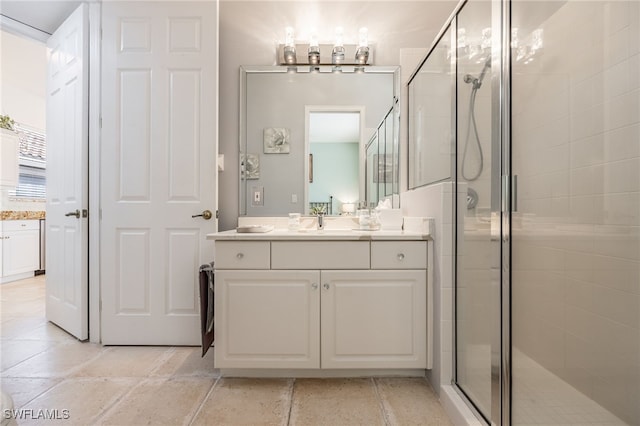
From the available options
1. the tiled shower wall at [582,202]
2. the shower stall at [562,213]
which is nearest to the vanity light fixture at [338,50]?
the shower stall at [562,213]

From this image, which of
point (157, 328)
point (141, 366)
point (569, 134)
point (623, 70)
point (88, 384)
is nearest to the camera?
point (623, 70)

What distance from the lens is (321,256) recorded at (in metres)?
1.80

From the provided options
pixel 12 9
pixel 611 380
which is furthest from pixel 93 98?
pixel 611 380

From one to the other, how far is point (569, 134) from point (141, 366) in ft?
7.98

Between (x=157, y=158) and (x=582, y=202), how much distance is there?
7.76ft

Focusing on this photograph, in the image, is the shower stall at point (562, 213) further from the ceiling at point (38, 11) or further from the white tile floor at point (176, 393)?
the ceiling at point (38, 11)

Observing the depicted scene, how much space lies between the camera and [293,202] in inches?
95.7

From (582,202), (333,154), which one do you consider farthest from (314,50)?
(582,202)

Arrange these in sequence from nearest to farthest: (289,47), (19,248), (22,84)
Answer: (289,47), (19,248), (22,84)

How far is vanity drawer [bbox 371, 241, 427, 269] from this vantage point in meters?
1.80

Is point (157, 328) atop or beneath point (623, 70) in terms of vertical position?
beneath

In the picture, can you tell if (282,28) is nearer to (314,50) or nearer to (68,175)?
(314,50)

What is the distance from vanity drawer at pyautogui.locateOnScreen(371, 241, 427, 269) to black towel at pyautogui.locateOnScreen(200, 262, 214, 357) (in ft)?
3.15

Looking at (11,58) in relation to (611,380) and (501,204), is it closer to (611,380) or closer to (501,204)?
(501,204)
